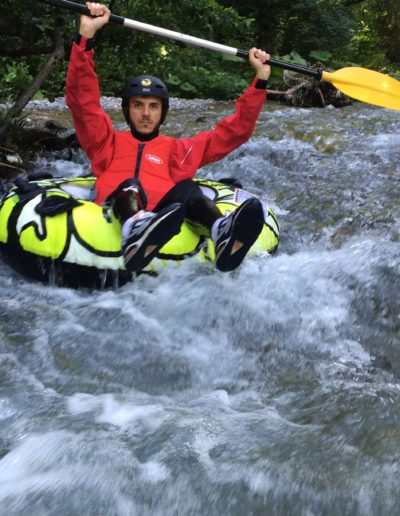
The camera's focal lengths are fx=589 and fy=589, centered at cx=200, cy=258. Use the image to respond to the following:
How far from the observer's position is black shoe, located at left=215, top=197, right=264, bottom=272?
9.70 feet

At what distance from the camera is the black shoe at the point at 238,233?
2955 millimetres

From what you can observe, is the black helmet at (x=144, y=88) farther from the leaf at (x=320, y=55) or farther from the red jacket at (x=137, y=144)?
the leaf at (x=320, y=55)

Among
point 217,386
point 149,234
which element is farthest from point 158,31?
point 217,386

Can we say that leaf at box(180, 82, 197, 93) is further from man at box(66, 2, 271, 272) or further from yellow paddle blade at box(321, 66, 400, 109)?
man at box(66, 2, 271, 272)

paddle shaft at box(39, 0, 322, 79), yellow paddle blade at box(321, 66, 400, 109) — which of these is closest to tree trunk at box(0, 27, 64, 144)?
paddle shaft at box(39, 0, 322, 79)

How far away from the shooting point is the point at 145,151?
12.7 feet

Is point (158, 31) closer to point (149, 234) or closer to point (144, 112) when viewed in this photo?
point (144, 112)

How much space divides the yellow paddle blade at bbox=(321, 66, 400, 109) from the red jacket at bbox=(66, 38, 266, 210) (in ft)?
2.42

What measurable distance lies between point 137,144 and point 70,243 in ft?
3.11

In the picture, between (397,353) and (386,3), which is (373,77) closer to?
(397,353)

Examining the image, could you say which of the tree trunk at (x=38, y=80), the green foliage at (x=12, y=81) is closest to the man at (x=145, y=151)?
the tree trunk at (x=38, y=80)

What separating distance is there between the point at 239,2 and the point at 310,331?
37.3 ft

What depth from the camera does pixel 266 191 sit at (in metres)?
5.47

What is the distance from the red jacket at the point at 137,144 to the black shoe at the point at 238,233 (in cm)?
70
